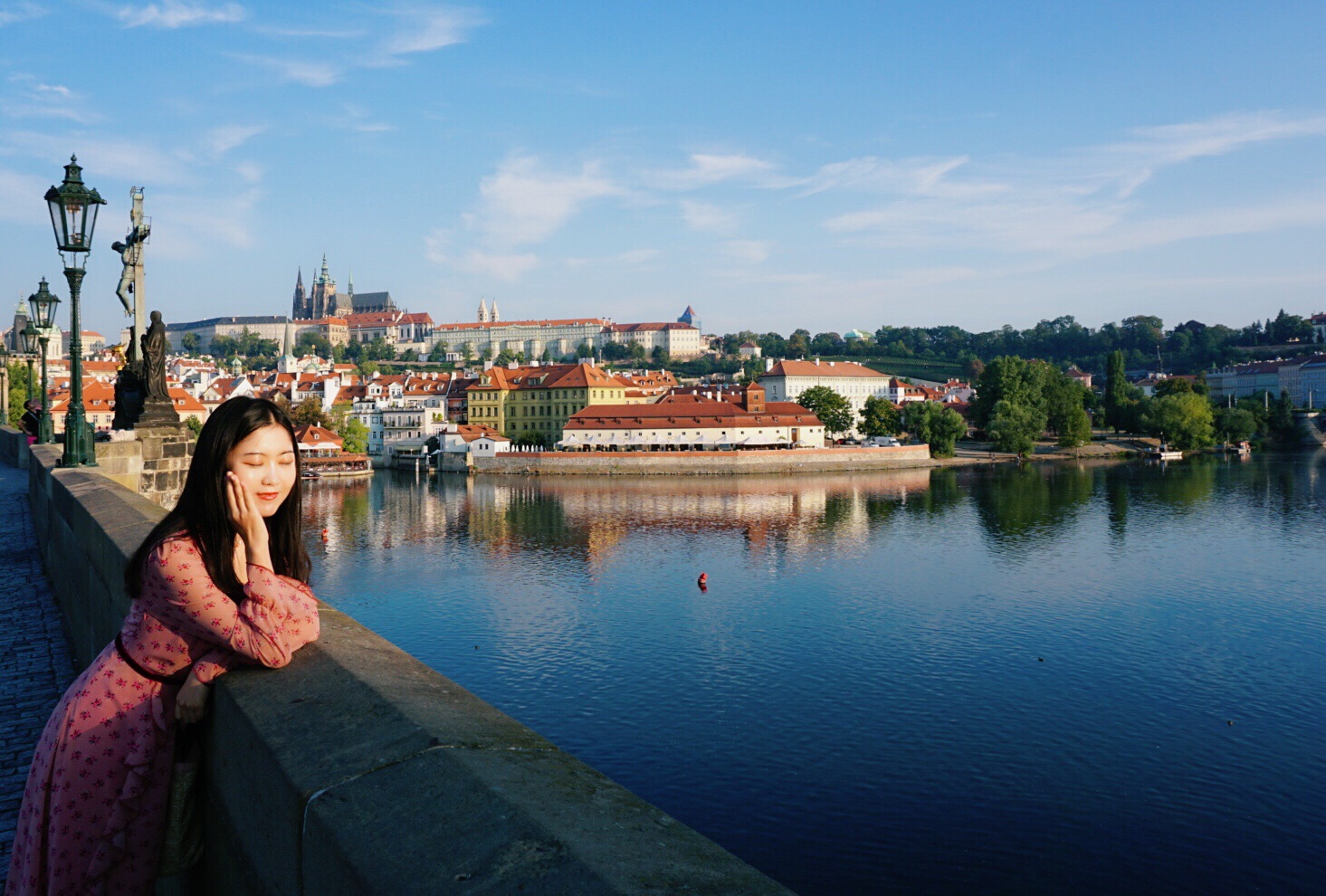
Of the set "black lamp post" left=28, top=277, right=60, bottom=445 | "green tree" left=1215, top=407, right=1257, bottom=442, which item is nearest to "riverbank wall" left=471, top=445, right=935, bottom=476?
"green tree" left=1215, top=407, right=1257, bottom=442

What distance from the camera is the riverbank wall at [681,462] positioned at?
6694cm

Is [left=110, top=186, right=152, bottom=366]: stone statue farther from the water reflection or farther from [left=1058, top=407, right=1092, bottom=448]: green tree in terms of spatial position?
[left=1058, top=407, right=1092, bottom=448]: green tree

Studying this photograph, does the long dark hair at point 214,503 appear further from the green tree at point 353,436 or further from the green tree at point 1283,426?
the green tree at point 1283,426

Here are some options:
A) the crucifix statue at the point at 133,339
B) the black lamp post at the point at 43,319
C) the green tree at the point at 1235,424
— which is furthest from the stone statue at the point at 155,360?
the green tree at the point at 1235,424

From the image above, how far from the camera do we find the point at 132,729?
2.37m

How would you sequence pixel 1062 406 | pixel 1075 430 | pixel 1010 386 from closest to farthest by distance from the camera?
pixel 1075 430, pixel 1010 386, pixel 1062 406

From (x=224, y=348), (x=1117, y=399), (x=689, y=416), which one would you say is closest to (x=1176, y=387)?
(x=1117, y=399)

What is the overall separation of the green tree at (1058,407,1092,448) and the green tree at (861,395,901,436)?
465 inches

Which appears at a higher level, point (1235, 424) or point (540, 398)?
point (540, 398)

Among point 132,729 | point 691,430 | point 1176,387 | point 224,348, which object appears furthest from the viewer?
point 224,348

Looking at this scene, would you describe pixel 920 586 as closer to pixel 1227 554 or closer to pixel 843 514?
pixel 1227 554

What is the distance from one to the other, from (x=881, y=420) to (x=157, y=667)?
78940 mm

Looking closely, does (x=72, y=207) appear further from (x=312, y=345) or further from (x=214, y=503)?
(x=312, y=345)

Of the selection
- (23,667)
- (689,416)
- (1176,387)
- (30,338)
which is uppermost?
(30,338)
